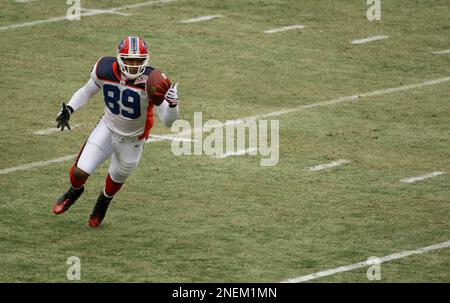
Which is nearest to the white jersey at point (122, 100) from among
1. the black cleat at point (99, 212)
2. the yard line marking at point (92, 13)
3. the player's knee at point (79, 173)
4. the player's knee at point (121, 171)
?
the player's knee at point (121, 171)

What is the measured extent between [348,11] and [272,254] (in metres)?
9.22

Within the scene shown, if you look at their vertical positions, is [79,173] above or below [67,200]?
above

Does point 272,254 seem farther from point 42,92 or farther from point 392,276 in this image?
point 42,92

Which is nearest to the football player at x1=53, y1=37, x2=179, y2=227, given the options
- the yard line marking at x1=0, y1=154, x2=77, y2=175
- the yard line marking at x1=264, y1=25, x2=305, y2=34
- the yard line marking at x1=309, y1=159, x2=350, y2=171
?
the yard line marking at x1=0, y1=154, x2=77, y2=175

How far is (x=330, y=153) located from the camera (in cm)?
1280

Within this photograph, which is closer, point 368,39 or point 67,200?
point 67,200

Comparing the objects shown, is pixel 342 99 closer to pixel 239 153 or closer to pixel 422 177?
pixel 239 153

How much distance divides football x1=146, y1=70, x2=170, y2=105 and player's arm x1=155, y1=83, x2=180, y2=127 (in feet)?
0.17

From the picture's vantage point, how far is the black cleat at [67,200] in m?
10.5

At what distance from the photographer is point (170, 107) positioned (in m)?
9.96

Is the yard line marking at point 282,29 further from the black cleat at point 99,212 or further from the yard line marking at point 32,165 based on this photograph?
the black cleat at point 99,212

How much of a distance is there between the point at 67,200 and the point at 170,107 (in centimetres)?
137

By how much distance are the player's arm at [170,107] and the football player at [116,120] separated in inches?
0.5

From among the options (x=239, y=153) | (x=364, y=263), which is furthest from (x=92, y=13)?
(x=364, y=263)
